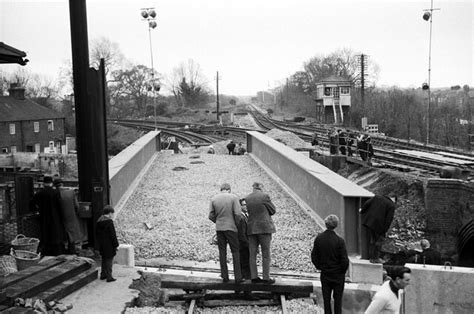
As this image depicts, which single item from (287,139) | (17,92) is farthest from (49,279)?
(17,92)

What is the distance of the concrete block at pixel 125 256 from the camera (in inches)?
369

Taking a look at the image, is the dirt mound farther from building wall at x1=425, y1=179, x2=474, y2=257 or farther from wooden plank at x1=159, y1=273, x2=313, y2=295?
wooden plank at x1=159, y1=273, x2=313, y2=295

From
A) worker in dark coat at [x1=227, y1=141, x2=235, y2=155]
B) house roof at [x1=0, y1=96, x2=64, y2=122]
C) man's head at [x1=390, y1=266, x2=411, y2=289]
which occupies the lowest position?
worker in dark coat at [x1=227, y1=141, x2=235, y2=155]

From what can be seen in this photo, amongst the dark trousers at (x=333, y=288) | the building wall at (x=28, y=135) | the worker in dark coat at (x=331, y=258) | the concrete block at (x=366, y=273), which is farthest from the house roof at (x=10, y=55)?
the building wall at (x=28, y=135)

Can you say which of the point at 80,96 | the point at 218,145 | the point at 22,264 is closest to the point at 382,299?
the point at 22,264

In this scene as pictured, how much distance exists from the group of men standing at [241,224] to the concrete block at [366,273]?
1.79 metres

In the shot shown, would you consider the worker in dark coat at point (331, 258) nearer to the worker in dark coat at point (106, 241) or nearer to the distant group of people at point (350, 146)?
the worker in dark coat at point (106, 241)

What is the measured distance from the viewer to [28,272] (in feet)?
25.2

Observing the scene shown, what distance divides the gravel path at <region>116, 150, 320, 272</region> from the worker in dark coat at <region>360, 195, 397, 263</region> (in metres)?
1.08

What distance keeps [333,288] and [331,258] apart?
1.52ft

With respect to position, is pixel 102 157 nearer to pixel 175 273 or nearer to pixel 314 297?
pixel 175 273

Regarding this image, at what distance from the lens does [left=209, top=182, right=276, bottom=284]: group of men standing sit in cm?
786

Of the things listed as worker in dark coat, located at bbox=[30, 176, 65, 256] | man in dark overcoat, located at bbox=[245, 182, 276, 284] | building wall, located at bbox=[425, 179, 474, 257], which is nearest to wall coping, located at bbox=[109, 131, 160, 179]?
worker in dark coat, located at bbox=[30, 176, 65, 256]

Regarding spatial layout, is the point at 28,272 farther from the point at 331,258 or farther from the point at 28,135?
the point at 28,135
